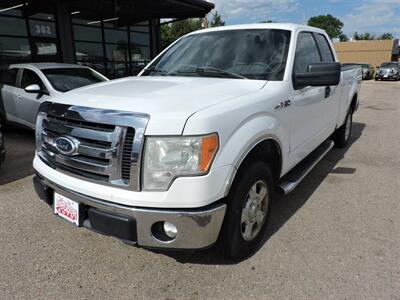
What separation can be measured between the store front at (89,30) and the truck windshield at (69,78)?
5.13 metres

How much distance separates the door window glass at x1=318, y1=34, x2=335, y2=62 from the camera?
4.51 m

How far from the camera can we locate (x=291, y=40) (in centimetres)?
345

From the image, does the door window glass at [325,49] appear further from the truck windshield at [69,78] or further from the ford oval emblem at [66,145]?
the truck windshield at [69,78]

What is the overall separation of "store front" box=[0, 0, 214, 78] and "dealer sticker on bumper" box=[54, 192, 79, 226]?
1036 cm

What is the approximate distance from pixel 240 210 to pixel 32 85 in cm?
541

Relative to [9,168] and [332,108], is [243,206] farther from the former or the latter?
[9,168]

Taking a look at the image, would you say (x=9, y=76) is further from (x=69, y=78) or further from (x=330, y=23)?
(x=330, y=23)

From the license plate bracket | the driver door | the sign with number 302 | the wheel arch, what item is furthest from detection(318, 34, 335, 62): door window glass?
the sign with number 302

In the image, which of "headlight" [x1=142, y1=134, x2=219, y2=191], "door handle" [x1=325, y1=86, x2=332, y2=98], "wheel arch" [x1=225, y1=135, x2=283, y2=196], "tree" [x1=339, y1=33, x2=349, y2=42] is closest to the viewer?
"headlight" [x1=142, y1=134, x2=219, y2=191]

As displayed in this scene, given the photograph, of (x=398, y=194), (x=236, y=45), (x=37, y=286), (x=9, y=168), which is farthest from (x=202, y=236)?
(x=9, y=168)

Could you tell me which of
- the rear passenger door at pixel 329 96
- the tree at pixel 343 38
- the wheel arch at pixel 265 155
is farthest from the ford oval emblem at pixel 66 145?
the tree at pixel 343 38

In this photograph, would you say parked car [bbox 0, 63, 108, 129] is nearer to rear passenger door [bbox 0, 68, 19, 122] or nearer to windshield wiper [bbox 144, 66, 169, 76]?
rear passenger door [bbox 0, 68, 19, 122]

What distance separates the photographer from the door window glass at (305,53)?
11.6 feet

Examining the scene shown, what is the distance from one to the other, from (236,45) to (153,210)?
205cm
